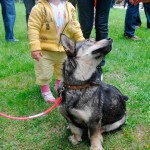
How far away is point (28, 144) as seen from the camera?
9.58 ft

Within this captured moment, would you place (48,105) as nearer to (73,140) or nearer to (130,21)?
(73,140)

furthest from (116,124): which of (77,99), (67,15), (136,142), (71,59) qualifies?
(67,15)

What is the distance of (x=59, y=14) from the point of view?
3.52m

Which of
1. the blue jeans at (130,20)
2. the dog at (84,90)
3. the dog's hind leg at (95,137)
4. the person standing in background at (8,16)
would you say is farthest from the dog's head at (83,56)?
the person standing in background at (8,16)

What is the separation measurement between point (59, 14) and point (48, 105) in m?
1.11

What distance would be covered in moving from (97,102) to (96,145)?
1.29 feet

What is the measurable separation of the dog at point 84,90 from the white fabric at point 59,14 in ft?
3.07

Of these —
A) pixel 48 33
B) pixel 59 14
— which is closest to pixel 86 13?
pixel 59 14

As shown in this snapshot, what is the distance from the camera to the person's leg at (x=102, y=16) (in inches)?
167

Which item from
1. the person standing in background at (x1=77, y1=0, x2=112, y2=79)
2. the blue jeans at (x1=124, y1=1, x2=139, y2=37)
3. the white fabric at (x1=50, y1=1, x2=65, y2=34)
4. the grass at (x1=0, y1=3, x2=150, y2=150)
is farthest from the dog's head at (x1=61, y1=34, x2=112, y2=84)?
the blue jeans at (x1=124, y1=1, x2=139, y2=37)

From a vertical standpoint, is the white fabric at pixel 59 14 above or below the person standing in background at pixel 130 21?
above

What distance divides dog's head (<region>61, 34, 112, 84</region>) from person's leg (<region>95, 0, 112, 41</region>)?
176cm

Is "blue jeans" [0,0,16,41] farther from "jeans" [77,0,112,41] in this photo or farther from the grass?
"jeans" [77,0,112,41]

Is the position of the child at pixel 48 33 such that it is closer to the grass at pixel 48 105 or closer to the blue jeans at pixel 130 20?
the grass at pixel 48 105
